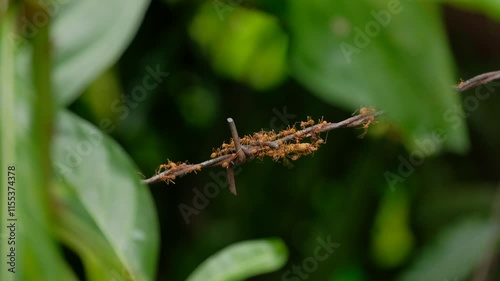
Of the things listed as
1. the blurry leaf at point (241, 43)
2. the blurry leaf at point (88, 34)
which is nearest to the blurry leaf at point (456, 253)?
the blurry leaf at point (241, 43)

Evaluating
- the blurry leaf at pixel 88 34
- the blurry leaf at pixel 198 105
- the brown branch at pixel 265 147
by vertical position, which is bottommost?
the brown branch at pixel 265 147

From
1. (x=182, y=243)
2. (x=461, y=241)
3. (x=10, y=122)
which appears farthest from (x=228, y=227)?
(x=10, y=122)

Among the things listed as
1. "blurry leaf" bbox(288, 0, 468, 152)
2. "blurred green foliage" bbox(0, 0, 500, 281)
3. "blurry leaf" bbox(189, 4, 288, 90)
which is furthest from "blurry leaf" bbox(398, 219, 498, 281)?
"blurry leaf" bbox(288, 0, 468, 152)

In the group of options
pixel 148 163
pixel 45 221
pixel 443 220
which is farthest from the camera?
pixel 443 220

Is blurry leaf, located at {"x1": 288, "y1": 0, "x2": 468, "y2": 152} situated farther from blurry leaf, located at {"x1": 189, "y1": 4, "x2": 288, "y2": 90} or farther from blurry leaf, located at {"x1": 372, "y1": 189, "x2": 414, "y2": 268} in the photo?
blurry leaf, located at {"x1": 372, "y1": 189, "x2": 414, "y2": 268}

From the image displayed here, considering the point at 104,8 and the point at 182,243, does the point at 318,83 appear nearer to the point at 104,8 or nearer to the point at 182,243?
the point at 104,8

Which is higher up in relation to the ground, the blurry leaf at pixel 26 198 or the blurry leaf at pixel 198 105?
the blurry leaf at pixel 198 105

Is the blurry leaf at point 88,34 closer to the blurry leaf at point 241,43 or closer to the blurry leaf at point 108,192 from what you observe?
the blurry leaf at point 108,192
